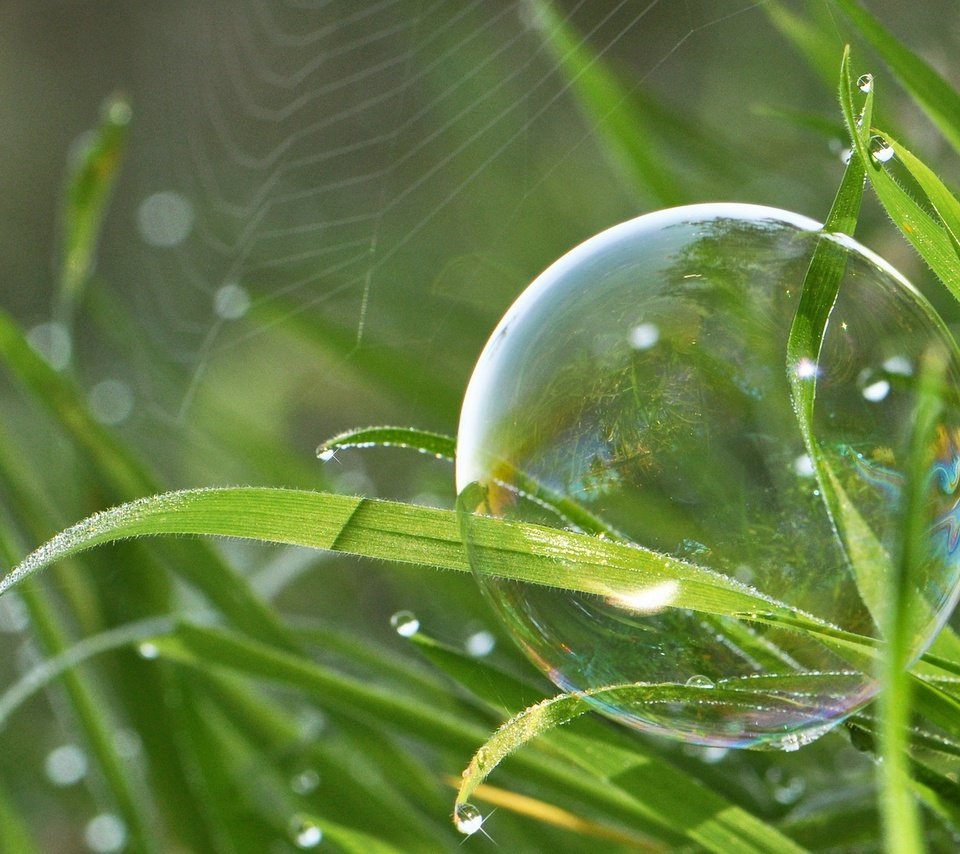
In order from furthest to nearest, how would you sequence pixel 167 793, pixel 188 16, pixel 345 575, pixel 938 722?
pixel 188 16 < pixel 345 575 < pixel 167 793 < pixel 938 722

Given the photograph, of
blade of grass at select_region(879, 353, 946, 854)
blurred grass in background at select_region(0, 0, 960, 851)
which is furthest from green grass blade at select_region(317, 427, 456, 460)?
blade of grass at select_region(879, 353, 946, 854)

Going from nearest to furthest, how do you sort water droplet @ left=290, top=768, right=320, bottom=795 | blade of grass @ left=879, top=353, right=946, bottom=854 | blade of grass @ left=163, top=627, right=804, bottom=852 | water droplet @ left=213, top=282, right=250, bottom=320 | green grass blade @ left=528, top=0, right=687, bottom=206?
blade of grass @ left=879, top=353, right=946, bottom=854 < blade of grass @ left=163, top=627, right=804, bottom=852 < water droplet @ left=290, top=768, right=320, bottom=795 < green grass blade @ left=528, top=0, right=687, bottom=206 < water droplet @ left=213, top=282, right=250, bottom=320

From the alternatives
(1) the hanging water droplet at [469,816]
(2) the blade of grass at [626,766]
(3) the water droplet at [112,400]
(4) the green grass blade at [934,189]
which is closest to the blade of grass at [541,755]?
(2) the blade of grass at [626,766]

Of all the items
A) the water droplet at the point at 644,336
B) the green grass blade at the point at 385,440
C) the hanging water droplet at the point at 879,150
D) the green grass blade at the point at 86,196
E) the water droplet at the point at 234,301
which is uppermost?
the water droplet at the point at 234,301

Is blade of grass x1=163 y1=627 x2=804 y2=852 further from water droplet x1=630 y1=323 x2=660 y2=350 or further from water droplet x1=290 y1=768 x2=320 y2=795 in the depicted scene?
water droplet x1=630 y1=323 x2=660 y2=350

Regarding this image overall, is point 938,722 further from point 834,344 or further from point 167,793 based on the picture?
point 167,793

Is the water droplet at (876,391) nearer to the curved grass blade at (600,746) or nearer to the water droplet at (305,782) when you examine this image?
the curved grass blade at (600,746)

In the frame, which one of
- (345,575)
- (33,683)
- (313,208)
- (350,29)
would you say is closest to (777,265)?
(33,683)
